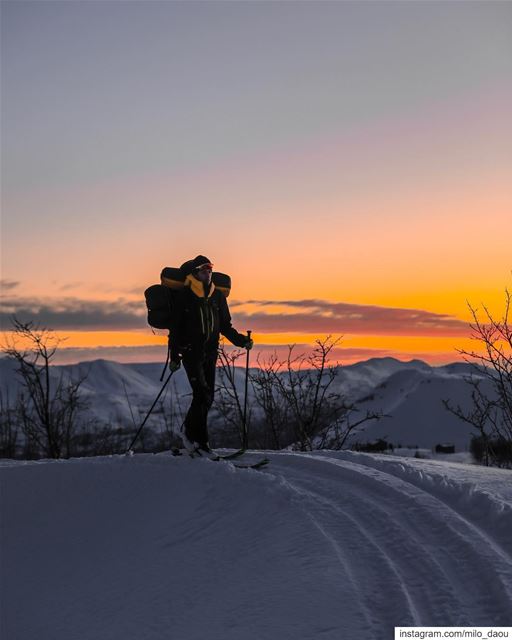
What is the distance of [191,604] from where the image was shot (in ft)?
17.4

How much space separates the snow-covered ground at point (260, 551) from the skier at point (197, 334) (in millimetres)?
892

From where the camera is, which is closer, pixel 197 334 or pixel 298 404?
pixel 197 334

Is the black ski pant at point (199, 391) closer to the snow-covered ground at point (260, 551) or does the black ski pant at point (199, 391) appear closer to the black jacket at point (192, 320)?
the black jacket at point (192, 320)

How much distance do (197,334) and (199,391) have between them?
0.76 m

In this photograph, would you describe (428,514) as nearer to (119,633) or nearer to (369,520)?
(369,520)

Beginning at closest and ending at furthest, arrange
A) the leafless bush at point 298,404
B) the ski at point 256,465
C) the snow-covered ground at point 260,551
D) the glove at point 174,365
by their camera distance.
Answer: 1. the snow-covered ground at point 260,551
2. the ski at point 256,465
3. the glove at point 174,365
4. the leafless bush at point 298,404

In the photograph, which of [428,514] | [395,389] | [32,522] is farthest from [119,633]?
[395,389]

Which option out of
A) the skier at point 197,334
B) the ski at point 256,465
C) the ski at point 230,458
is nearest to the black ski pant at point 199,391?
the skier at point 197,334

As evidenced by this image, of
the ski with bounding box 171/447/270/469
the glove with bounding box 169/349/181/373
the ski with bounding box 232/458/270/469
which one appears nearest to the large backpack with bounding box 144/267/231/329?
the glove with bounding box 169/349/181/373

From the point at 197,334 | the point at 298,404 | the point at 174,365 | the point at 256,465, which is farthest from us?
the point at 298,404

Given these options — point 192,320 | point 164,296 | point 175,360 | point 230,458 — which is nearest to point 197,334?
point 192,320

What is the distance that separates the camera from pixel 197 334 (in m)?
8.95

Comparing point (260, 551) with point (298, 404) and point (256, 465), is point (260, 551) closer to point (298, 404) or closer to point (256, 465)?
point (256, 465)

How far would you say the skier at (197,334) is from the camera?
8.96m
